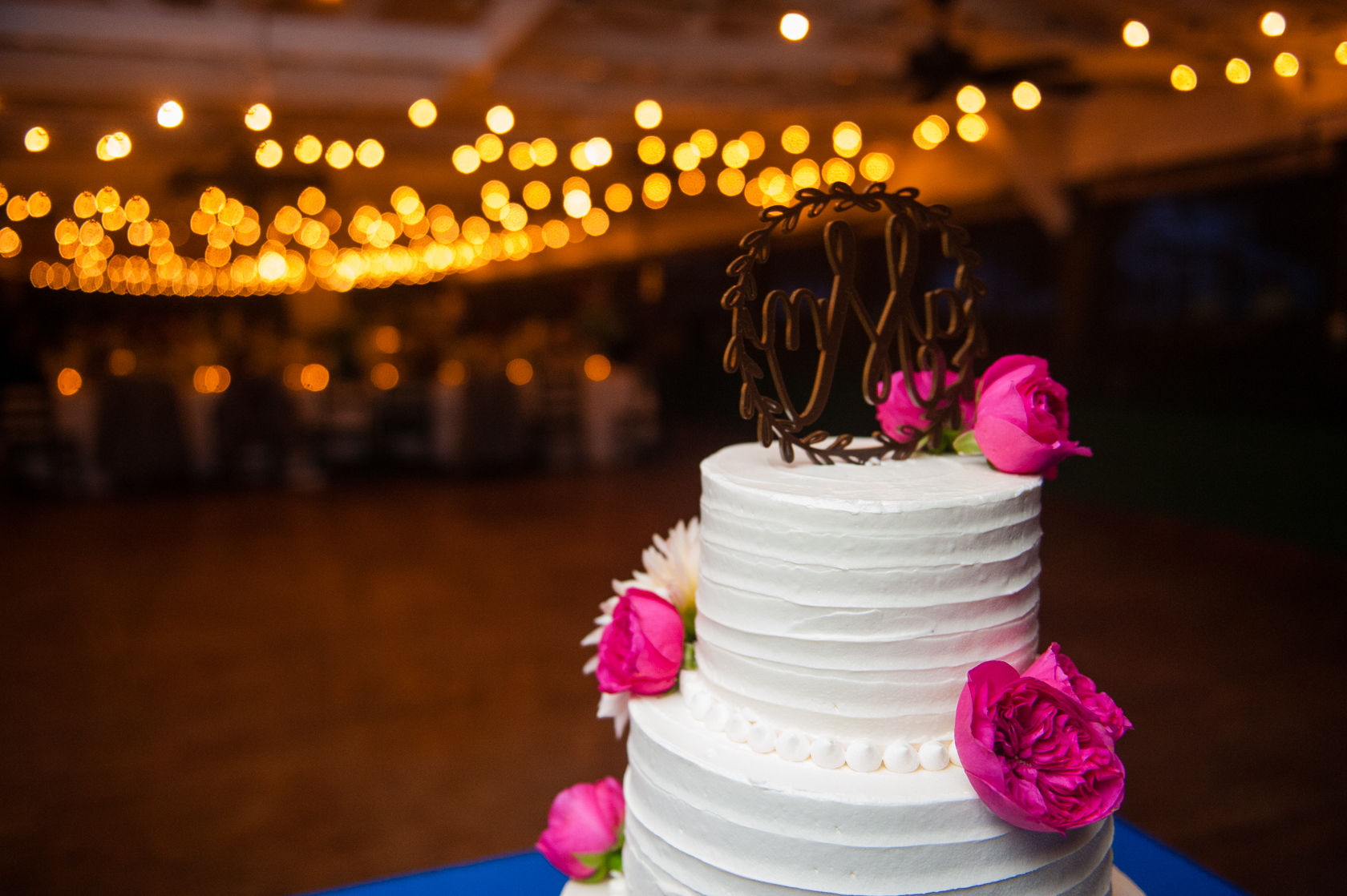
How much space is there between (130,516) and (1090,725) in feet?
23.1

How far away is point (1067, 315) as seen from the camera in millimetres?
7676

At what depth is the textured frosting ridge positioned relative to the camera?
3.25 ft

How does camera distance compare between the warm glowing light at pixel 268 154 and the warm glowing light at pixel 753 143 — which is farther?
the warm glowing light at pixel 753 143

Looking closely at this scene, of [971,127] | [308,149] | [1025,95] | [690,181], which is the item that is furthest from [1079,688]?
[690,181]

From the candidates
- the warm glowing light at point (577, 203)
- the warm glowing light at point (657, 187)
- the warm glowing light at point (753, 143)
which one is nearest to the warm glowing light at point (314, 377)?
the warm glowing light at point (577, 203)

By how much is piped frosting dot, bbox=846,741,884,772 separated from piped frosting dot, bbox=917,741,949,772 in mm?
44

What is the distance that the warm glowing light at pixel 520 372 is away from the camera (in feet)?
27.3

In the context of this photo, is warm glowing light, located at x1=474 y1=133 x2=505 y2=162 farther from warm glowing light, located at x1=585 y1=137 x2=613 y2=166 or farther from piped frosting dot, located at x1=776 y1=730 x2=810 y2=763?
piped frosting dot, located at x1=776 y1=730 x2=810 y2=763

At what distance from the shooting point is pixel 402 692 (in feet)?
11.4

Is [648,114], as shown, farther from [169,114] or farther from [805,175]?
[805,175]

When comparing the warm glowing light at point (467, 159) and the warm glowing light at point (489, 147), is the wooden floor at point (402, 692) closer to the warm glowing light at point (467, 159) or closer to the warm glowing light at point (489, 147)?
the warm glowing light at point (467, 159)

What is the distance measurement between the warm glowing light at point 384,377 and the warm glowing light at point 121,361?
1.86 meters

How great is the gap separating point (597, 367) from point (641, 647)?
7.94 metres

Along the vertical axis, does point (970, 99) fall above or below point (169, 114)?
above
